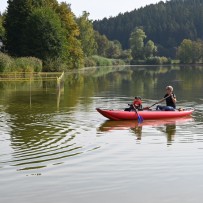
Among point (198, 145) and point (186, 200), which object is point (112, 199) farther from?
point (198, 145)

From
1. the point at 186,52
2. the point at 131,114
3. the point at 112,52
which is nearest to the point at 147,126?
the point at 131,114

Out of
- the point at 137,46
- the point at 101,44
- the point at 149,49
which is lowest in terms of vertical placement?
the point at 149,49

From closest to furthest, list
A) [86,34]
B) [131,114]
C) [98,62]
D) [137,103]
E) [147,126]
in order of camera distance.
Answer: [147,126] → [131,114] → [137,103] → [86,34] → [98,62]

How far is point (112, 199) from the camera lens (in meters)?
8.43

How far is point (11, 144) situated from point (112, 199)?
18.2ft

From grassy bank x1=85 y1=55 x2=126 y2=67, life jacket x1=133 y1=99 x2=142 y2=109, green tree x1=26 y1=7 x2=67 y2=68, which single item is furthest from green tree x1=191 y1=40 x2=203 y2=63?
life jacket x1=133 y1=99 x2=142 y2=109

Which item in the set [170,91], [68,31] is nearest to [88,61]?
[68,31]

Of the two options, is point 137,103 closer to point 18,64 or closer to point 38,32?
point 18,64

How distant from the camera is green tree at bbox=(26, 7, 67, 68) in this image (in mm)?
58469

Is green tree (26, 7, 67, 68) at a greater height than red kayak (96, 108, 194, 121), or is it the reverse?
green tree (26, 7, 67, 68)

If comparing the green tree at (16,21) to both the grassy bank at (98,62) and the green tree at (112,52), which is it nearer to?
the grassy bank at (98,62)

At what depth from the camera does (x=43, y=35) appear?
58.6 metres

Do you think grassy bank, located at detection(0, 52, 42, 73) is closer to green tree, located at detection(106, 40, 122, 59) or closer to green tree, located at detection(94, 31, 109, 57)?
green tree, located at detection(94, 31, 109, 57)

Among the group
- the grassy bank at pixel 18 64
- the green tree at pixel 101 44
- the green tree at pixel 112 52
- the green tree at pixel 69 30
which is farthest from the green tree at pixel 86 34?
the green tree at pixel 112 52
